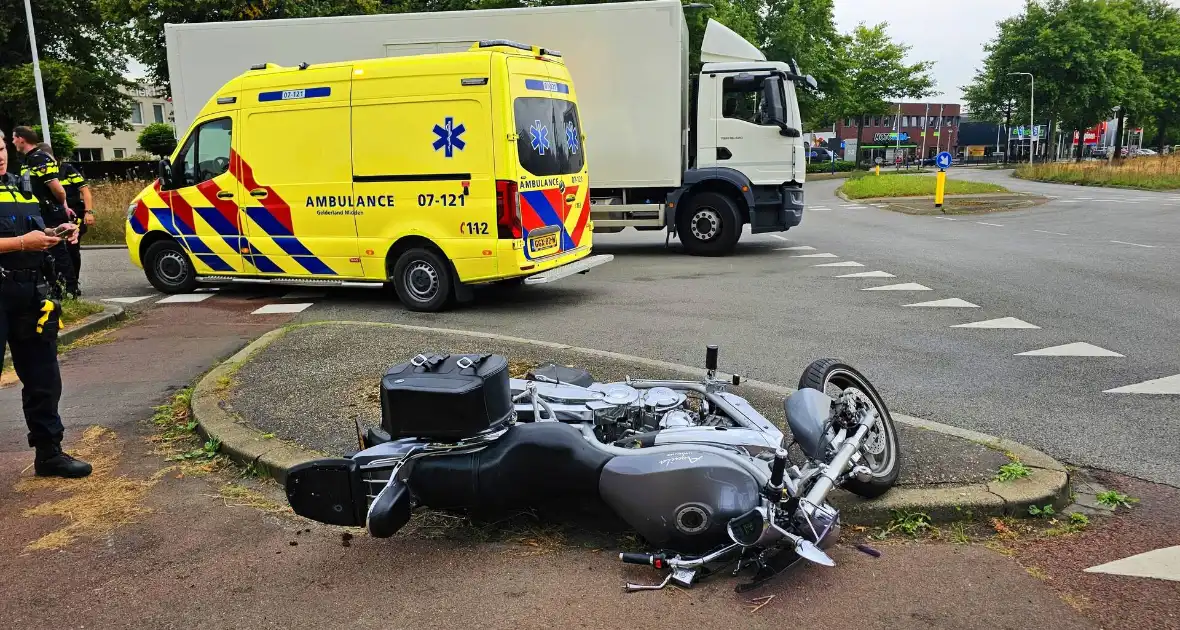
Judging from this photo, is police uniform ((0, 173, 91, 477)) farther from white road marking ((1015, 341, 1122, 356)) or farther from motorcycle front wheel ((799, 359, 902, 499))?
white road marking ((1015, 341, 1122, 356))

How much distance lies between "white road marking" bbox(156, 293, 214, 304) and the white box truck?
11.1 feet

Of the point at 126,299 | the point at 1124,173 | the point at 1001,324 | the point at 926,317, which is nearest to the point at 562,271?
the point at 926,317

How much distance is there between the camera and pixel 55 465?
4.44 metres

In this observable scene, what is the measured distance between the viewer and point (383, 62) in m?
8.41

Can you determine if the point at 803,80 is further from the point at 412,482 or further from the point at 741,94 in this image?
the point at 412,482

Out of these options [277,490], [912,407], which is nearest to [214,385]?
[277,490]

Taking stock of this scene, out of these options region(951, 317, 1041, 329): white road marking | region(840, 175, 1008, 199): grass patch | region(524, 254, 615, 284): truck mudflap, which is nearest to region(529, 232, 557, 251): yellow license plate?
region(524, 254, 615, 284): truck mudflap

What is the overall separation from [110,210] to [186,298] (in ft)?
31.4

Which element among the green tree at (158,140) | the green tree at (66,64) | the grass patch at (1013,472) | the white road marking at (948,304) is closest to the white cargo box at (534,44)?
the white road marking at (948,304)

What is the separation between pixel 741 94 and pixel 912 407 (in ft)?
28.1

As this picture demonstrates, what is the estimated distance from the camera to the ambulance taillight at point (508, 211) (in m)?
8.09

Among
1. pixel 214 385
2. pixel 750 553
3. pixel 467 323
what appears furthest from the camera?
pixel 467 323

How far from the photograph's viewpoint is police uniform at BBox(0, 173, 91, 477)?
4.19 metres

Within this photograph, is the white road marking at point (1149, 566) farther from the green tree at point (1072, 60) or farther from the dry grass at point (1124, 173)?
the green tree at point (1072, 60)
